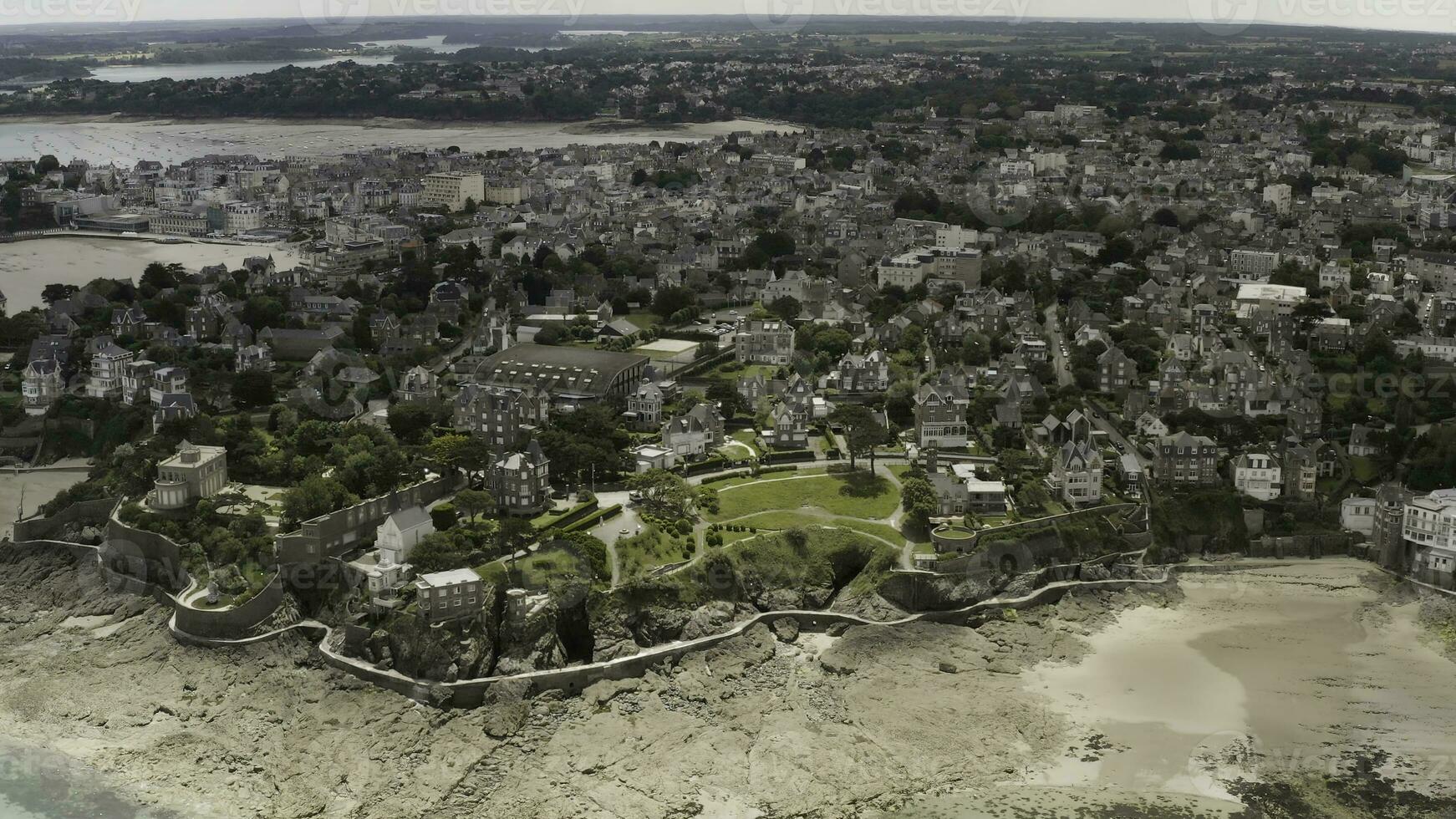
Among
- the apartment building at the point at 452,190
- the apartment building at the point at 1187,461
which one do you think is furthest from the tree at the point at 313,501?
the apartment building at the point at 452,190

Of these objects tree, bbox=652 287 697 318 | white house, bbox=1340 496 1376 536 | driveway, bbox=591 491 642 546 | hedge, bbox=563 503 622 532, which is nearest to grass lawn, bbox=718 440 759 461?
driveway, bbox=591 491 642 546

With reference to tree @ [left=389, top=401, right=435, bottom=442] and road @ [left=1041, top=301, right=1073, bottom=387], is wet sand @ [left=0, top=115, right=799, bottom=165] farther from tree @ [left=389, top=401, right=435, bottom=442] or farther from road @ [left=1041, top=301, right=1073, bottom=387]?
tree @ [left=389, top=401, right=435, bottom=442]

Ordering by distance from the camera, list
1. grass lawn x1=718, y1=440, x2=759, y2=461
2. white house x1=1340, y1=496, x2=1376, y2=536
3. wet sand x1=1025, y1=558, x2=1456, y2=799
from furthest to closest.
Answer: grass lawn x1=718, y1=440, x2=759, y2=461
white house x1=1340, y1=496, x2=1376, y2=536
wet sand x1=1025, y1=558, x2=1456, y2=799

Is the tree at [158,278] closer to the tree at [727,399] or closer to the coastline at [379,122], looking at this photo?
the tree at [727,399]

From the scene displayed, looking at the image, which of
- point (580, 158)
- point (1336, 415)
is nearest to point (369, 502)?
point (1336, 415)

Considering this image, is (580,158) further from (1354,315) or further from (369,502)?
(369,502)

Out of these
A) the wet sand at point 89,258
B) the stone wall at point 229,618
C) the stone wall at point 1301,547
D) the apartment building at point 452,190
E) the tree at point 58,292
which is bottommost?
the stone wall at point 1301,547
